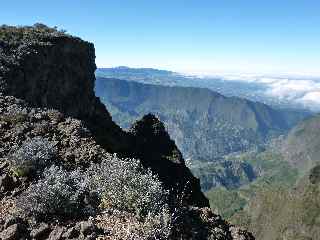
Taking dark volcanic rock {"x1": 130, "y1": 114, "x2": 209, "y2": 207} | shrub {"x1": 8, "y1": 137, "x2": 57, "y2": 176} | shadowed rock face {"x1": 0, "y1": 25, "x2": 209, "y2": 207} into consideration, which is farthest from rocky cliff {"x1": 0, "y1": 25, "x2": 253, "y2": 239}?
dark volcanic rock {"x1": 130, "y1": 114, "x2": 209, "y2": 207}

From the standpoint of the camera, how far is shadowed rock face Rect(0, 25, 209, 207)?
184 feet

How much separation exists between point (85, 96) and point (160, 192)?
6050cm

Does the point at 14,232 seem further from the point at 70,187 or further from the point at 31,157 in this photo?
the point at 31,157

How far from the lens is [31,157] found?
21031mm

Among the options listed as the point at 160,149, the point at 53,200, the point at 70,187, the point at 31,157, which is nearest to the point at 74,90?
the point at 160,149

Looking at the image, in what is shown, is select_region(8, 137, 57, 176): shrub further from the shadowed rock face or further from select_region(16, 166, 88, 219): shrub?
the shadowed rock face

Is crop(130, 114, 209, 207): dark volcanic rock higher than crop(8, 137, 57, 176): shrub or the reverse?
the reverse

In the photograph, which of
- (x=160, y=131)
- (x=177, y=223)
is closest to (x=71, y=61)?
(x=160, y=131)

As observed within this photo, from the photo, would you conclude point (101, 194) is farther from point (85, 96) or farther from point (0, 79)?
point (85, 96)

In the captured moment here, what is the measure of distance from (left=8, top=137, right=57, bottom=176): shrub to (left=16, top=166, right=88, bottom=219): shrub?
7.02ft

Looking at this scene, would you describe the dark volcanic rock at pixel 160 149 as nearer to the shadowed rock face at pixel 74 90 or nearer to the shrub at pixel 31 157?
the shadowed rock face at pixel 74 90

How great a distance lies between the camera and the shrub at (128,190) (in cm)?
1759

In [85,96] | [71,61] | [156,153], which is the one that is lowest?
[156,153]

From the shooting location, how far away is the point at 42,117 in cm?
2980
